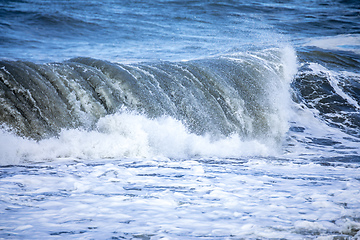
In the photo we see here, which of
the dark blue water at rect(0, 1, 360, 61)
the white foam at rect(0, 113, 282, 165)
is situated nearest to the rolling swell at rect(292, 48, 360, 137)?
the dark blue water at rect(0, 1, 360, 61)

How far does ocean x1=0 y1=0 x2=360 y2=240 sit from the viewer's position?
357 centimetres

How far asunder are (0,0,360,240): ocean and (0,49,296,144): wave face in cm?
2

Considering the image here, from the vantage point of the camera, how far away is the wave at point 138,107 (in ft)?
18.5

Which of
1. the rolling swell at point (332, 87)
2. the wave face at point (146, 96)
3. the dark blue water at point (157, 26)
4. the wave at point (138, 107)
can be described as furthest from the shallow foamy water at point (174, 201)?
the dark blue water at point (157, 26)

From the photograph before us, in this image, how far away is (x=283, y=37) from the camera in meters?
17.2

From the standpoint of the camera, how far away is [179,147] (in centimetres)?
629

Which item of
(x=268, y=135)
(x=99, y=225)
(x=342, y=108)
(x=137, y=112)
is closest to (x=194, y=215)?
(x=99, y=225)

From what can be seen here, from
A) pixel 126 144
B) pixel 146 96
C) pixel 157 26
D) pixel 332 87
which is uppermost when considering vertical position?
pixel 157 26

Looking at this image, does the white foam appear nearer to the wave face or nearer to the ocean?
the ocean

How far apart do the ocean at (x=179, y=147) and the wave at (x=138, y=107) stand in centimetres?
2

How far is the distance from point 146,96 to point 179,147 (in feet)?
3.65

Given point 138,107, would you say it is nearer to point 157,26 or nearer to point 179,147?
point 179,147

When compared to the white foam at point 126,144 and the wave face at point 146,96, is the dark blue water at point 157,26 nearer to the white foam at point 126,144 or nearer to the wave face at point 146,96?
the wave face at point 146,96

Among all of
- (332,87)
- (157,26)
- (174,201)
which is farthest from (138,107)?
(157,26)
